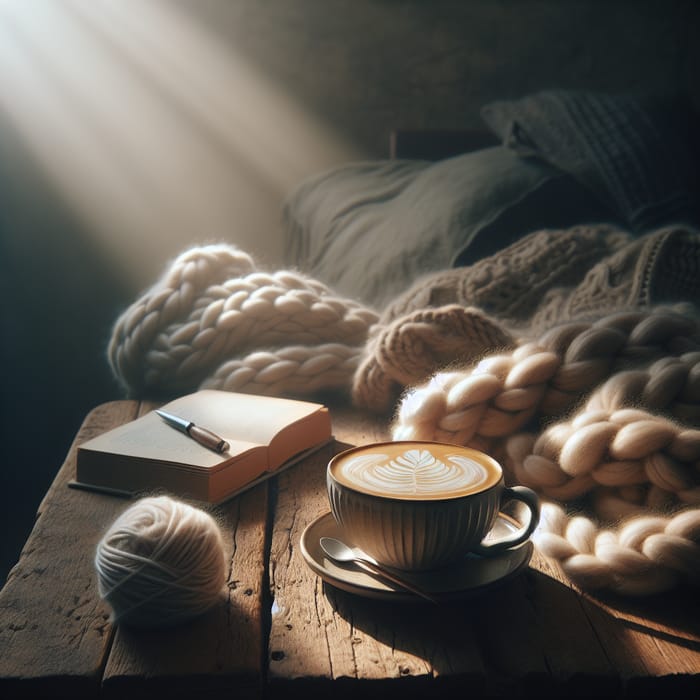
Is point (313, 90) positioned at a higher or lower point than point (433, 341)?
higher

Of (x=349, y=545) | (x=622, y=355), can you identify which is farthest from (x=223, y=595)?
(x=622, y=355)

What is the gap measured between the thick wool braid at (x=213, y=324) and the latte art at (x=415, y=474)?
41 cm

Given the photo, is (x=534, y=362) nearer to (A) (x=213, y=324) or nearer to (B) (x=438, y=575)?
(B) (x=438, y=575)

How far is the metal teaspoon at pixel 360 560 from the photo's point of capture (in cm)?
45

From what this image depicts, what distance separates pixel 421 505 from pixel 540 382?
24 centimetres

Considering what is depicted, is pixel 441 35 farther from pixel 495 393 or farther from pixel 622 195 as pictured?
pixel 495 393

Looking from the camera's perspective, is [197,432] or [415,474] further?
[197,432]

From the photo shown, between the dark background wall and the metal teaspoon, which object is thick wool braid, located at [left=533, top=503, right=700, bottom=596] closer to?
the metal teaspoon

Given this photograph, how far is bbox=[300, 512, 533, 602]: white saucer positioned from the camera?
447mm

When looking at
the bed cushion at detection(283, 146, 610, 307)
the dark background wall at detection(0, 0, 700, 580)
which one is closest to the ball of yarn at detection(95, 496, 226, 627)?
the bed cushion at detection(283, 146, 610, 307)

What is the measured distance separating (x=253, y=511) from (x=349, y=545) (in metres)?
0.14

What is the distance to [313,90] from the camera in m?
2.35

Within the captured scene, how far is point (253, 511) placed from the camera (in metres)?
0.62

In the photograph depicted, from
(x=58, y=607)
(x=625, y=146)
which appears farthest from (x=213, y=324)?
(x=625, y=146)
